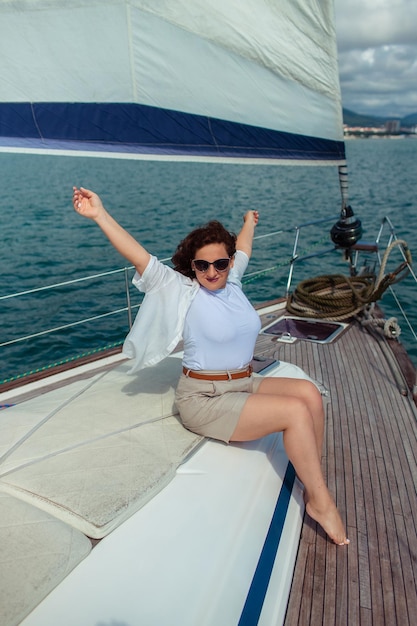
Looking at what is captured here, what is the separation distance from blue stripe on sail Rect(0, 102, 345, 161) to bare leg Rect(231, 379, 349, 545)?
54.5 inches

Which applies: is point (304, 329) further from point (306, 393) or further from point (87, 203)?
point (87, 203)

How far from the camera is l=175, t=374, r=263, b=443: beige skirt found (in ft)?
7.78

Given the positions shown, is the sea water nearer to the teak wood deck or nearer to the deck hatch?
the deck hatch

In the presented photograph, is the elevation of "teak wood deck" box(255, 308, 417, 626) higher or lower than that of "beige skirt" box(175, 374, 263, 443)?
lower

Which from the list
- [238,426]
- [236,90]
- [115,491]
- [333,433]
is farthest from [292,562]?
[236,90]

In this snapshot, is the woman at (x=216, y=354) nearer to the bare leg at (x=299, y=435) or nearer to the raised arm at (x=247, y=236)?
the bare leg at (x=299, y=435)

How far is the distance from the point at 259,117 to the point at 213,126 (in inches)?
13.4

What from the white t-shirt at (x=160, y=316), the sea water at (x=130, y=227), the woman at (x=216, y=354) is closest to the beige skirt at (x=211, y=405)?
the woman at (x=216, y=354)

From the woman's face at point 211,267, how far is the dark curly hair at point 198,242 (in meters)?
0.02

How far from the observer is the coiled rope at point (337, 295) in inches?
208

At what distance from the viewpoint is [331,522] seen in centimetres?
233

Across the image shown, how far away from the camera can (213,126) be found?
295 centimetres

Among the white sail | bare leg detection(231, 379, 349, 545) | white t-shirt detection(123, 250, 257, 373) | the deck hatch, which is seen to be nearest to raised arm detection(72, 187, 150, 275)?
white t-shirt detection(123, 250, 257, 373)

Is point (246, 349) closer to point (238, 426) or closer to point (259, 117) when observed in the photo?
point (238, 426)
